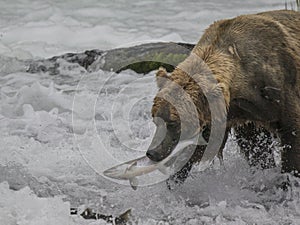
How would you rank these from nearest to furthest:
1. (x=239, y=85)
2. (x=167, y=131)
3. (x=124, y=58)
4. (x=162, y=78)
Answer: (x=167, y=131)
(x=162, y=78)
(x=239, y=85)
(x=124, y=58)

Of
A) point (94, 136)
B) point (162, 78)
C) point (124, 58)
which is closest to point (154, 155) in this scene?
point (162, 78)

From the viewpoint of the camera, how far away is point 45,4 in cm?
1239

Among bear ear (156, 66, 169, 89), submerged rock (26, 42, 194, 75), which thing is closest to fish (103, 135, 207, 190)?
bear ear (156, 66, 169, 89)

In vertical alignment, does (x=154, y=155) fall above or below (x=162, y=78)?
below

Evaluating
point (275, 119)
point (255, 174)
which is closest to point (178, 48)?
point (255, 174)

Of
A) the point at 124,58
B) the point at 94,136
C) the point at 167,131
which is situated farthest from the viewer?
the point at 124,58

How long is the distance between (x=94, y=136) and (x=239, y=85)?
2531mm

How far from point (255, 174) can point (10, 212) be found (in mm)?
2032

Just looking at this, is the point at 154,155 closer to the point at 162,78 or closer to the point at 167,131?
the point at 167,131

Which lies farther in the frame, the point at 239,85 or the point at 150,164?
the point at 239,85

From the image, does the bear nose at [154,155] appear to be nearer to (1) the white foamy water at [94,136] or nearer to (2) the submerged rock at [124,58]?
(1) the white foamy water at [94,136]

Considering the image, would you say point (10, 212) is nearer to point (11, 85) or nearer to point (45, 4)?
point (11, 85)

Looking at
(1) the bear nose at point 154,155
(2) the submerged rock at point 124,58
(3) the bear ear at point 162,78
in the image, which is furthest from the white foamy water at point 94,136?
(3) the bear ear at point 162,78

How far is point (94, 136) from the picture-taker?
7000 mm
